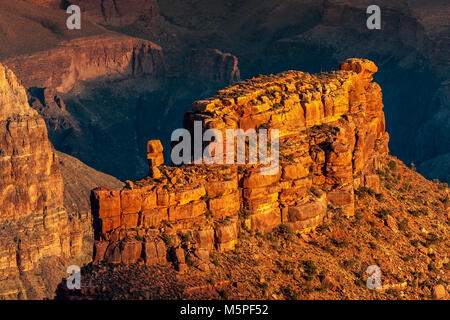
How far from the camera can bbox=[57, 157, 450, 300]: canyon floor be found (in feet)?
139

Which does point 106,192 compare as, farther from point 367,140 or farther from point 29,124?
point 29,124

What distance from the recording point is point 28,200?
395 feet

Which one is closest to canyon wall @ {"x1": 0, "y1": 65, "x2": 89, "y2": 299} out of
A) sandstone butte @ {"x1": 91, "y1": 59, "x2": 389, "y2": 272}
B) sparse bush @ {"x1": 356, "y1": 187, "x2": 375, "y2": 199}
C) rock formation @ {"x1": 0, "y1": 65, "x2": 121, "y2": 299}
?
rock formation @ {"x1": 0, "y1": 65, "x2": 121, "y2": 299}

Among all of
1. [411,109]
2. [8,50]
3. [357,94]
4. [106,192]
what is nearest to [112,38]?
[8,50]

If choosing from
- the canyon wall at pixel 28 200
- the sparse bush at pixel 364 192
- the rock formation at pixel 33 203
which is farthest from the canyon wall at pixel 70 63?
the sparse bush at pixel 364 192

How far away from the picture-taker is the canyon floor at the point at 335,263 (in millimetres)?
42375

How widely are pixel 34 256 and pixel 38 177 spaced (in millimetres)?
10825

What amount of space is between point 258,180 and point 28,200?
2959 inches

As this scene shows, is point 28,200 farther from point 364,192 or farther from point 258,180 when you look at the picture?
point 258,180

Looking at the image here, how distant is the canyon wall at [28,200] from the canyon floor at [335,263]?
55.3 m

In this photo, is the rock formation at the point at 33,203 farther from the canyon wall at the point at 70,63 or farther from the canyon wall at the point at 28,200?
the canyon wall at the point at 70,63

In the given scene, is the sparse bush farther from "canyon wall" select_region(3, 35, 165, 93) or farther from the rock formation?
"canyon wall" select_region(3, 35, 165, 93)

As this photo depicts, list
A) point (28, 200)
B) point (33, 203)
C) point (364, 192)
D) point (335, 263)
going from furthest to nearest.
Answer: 1. point (33, 203)
2. point (28, 200)
3. point (364, 192)
4. point (335, 263)

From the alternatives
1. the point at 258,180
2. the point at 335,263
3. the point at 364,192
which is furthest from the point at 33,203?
the point at 258,180
